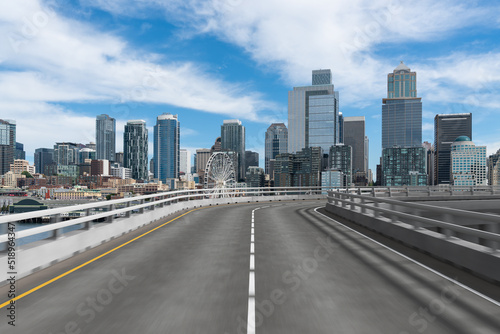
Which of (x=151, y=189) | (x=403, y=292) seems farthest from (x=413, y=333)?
(x=151, y=189)

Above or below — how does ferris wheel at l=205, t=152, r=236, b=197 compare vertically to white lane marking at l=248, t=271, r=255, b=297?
above

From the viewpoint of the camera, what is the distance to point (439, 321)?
17.5 feet

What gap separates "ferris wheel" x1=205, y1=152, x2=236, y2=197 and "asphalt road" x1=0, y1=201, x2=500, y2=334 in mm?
40639

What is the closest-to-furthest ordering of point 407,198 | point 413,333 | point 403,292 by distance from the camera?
point 413,333
point 403,292
point 407,198

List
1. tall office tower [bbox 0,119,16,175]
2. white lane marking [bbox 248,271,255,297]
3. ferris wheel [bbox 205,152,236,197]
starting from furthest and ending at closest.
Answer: tall office tower [bbox 0,119,16,175] < ferris wheel [bbox 205,152,236,197] < white lane marking [bbox 248,271,255,297]

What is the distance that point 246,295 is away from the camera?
6.52m

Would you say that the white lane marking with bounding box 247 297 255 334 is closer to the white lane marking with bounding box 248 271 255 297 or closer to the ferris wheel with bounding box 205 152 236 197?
the white lane marking with bounding box 248 271 255 297

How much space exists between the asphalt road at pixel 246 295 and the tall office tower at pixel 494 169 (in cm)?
16994

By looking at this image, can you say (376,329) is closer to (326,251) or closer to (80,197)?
(326,251)

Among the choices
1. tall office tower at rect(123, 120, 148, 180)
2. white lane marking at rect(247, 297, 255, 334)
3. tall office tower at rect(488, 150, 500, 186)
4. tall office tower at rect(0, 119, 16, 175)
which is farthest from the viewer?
tall office tower at rect(488, 150, 500, 186)

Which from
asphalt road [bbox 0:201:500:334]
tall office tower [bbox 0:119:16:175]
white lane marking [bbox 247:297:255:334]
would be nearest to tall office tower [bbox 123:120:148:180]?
tall office tower [bbox 0:119:16:175]

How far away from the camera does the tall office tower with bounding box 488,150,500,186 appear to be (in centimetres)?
16334

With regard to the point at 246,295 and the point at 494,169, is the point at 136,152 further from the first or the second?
the point at 246,295

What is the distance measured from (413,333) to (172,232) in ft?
37.6
